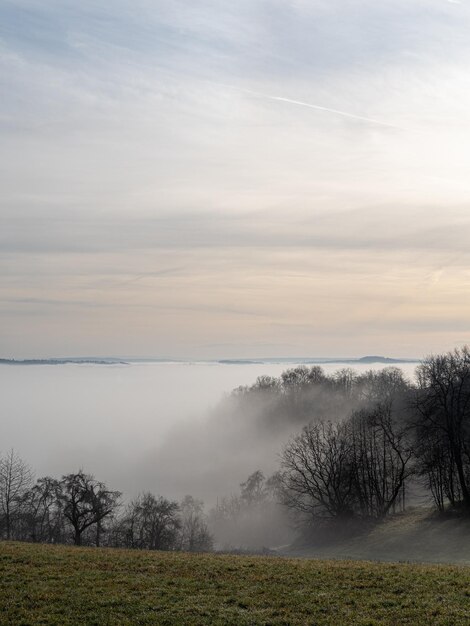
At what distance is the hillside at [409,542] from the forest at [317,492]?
228 centimetres

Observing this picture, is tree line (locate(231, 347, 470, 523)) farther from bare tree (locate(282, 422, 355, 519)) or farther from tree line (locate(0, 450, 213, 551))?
tree line (locate(0, 450, 213, 551))

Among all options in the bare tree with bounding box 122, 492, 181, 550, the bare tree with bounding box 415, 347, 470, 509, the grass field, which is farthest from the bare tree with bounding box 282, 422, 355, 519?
the grass field

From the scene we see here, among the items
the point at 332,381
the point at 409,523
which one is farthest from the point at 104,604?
the point at 332,381

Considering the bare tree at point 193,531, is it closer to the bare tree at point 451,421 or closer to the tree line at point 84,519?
the tree line at point 84,519

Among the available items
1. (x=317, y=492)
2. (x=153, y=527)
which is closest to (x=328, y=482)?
(x=317, y=492)

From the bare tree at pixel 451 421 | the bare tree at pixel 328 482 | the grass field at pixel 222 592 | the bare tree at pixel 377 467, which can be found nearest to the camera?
the grass field at pixel 222 592

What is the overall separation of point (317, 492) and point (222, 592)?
43.9 metres

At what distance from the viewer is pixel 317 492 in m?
59.4

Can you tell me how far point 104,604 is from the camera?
16469 mm

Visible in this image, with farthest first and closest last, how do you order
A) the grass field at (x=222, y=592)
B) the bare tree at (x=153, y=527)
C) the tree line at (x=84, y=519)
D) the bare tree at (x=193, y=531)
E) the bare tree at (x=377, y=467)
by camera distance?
the bare tree at (x=193, y=531), the bare tree at (x=377, y=467), the bare tree at (x=153, y=527), the tree line at (x=84, y=519), the grass field at (x=222, y=592)

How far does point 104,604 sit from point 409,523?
36.4 m

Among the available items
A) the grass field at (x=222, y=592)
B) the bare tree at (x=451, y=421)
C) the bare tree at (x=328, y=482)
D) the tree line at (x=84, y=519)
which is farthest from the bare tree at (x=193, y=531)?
the grass field at (x=222, y=592)

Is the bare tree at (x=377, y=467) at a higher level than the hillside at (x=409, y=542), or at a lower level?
higher

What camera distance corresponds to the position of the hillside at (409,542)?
3650 cm
